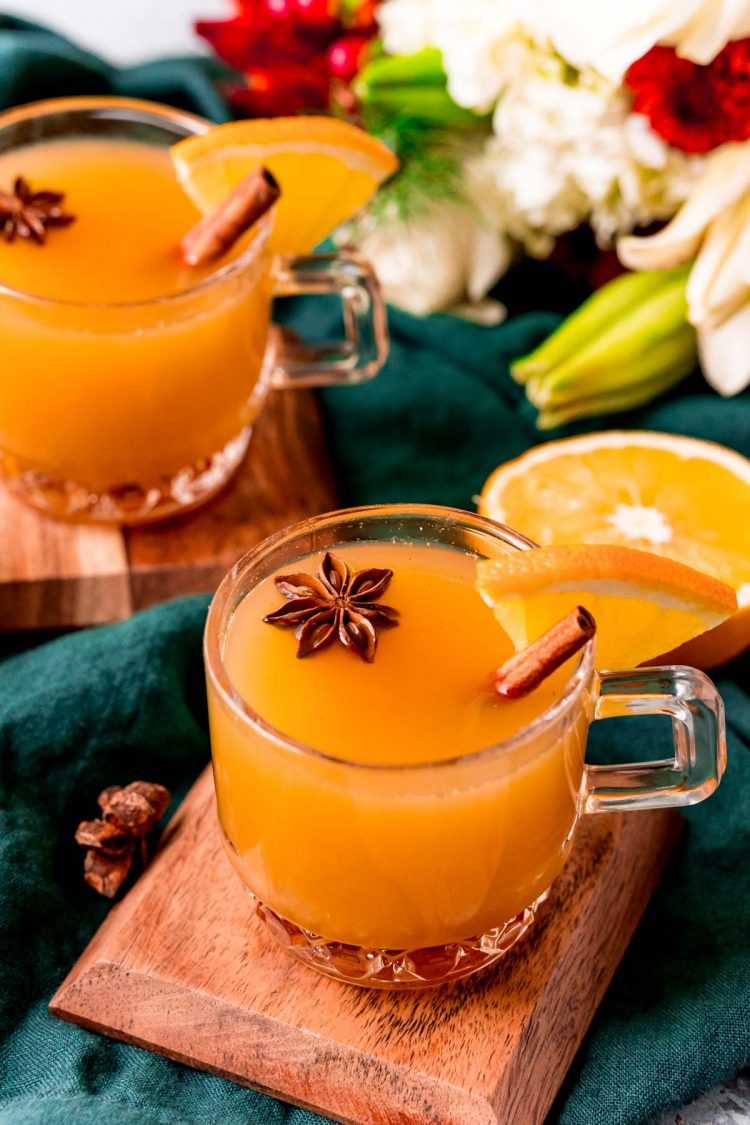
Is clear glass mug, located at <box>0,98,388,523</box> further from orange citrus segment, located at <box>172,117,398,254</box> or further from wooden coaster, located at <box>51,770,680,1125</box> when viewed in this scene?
wooden coaster, located at <box>51,770,680,1125</box>

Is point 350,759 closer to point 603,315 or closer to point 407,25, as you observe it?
point 603,315

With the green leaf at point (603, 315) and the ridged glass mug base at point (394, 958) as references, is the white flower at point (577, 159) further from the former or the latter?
the ridged glass mug base at point (394, 958)

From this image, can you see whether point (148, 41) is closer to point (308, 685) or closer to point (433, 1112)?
point (308, 685)

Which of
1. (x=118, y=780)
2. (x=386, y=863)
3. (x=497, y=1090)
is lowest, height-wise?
(x=118, y=780)

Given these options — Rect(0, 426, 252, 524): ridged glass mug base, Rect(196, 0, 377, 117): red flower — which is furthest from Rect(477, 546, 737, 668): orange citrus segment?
Rect(196, 0, 377, 117): red flower

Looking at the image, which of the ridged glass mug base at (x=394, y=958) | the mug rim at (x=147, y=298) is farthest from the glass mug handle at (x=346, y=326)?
the ridged glass mug base at (x=394, y=958)

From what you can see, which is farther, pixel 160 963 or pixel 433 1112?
pixel 160 963

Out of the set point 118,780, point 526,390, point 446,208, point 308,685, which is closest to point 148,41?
point 446,208
